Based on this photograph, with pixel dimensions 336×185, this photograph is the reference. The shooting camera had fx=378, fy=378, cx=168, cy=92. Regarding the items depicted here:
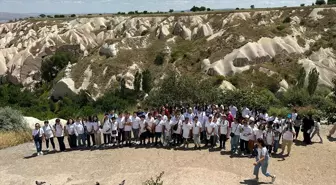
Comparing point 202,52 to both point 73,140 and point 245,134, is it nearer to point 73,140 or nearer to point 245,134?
point 73,140

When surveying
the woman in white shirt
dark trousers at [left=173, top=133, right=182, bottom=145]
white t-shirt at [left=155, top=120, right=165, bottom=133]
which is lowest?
the woman in white shirt

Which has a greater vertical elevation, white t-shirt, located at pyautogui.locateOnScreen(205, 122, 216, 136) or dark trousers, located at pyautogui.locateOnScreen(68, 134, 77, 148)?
white t-shirt, located at pyautogui.locateOnScreen(205, 122, 216, 136)

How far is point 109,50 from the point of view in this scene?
55062 millimetres

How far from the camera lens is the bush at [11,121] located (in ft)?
70.9

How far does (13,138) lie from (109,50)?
1416 inches

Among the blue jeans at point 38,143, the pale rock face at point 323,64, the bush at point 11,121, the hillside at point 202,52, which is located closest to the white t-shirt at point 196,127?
the blue jeans at point 38,143

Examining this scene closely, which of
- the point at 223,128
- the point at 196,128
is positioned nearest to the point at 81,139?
the point at 196,128

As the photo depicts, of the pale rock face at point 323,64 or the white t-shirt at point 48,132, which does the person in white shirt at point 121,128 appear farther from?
the pale rock face at point 323,64

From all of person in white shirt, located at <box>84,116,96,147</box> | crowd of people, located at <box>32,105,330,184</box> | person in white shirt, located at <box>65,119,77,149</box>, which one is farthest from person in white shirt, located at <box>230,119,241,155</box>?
person in white shirt, located at <box>65,119,77,149</box>

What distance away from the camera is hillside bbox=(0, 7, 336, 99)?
45.3 meters

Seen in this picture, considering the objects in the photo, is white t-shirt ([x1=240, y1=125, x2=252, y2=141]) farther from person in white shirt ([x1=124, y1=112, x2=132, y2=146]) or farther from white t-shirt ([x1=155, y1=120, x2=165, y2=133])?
person in white shirt ([x1=124, y1=112, x2=132, y2=146])

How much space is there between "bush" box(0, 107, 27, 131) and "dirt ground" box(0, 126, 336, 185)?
4384 mm

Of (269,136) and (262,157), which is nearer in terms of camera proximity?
(262,157)

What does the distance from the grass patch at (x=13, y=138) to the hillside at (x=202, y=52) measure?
1984 centimetres
